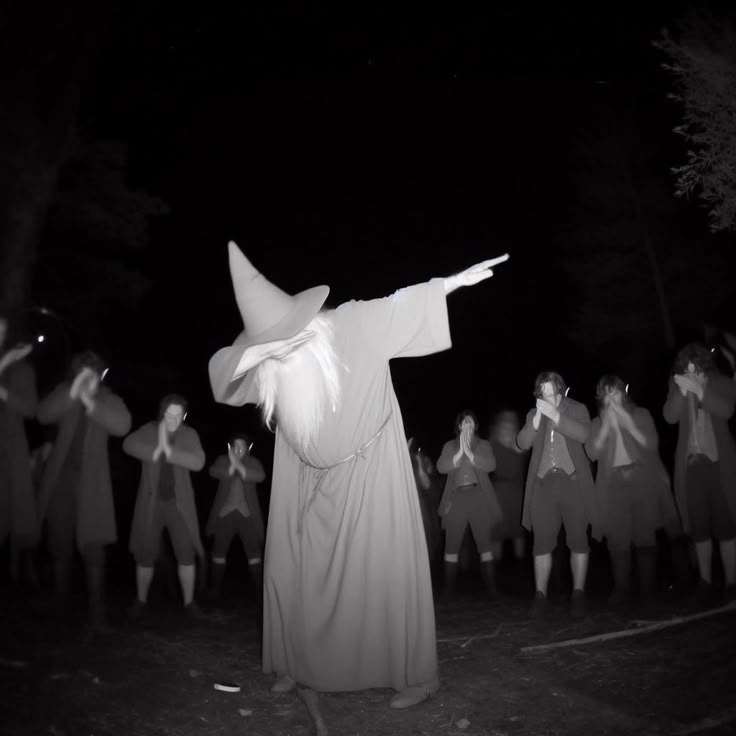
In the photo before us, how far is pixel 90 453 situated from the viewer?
582 centimetres

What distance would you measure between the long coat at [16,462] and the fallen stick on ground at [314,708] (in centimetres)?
299

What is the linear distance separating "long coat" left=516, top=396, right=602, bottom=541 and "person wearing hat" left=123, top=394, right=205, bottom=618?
2.85 metres

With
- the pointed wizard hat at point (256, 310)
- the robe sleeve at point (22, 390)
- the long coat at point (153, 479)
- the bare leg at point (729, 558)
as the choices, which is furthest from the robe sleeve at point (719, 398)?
the robe sleeve at point (22, 390)

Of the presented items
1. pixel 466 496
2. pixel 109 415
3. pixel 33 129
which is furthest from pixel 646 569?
pixel 33 129

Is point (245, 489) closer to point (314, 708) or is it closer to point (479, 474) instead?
point (479, 474)

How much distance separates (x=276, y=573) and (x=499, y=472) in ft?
16.6

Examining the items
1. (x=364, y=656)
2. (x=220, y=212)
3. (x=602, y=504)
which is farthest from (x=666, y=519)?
(x=220, y=212)

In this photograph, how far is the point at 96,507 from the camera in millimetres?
5711

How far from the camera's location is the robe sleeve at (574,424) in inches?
242

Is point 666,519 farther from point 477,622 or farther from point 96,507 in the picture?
point 96,507

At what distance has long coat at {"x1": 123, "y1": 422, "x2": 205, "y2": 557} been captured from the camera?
6.21 m

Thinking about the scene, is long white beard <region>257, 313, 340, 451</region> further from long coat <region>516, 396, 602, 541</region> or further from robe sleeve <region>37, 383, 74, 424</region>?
long coat <region>516, 396, 602, 541</region>

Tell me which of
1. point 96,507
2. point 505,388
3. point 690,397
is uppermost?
point 505,388

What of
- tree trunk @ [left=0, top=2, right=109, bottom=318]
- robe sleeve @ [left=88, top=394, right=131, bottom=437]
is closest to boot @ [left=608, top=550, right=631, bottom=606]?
robe sleeve @ [left=88, top=394, right=131, bottom=437]
